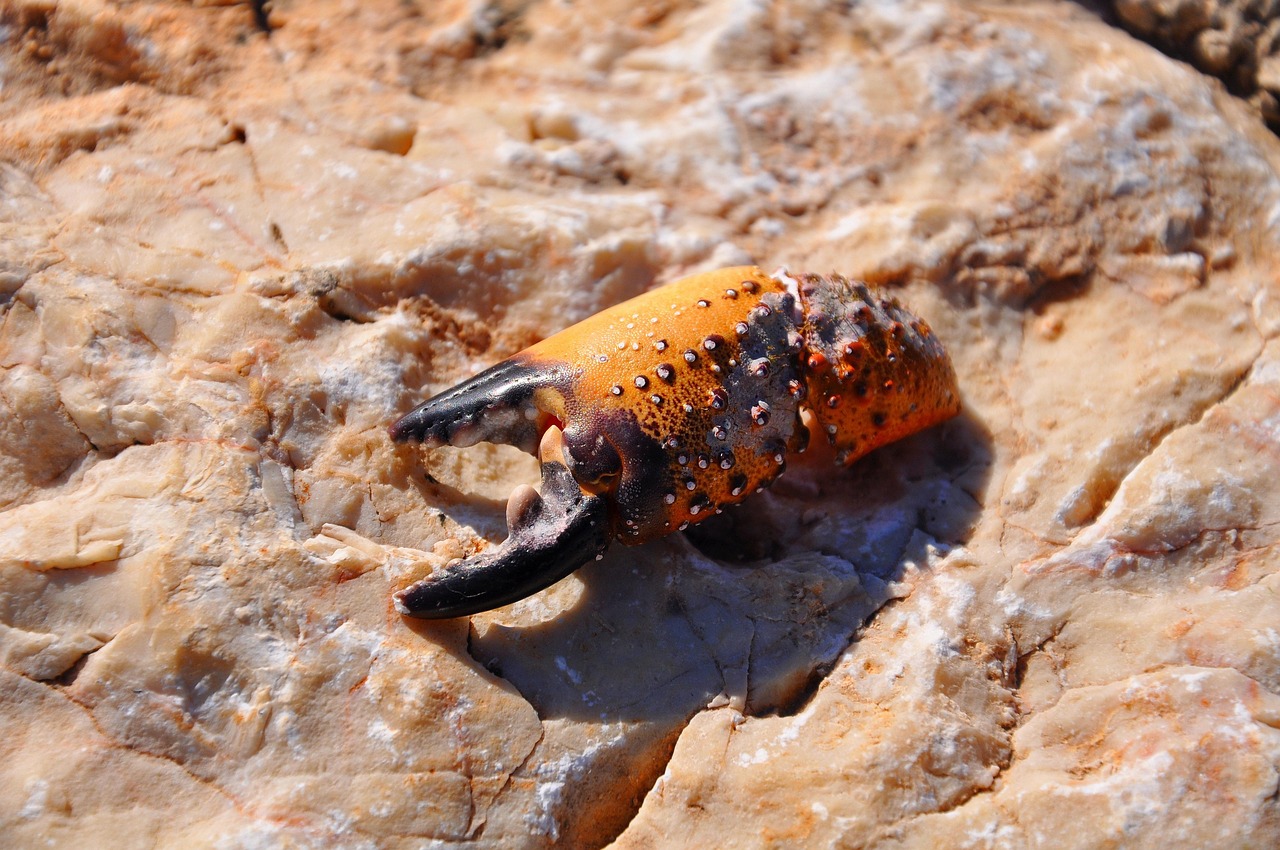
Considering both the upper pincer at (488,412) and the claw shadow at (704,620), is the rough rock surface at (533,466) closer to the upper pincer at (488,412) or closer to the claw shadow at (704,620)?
the claw shadow at (704,620)

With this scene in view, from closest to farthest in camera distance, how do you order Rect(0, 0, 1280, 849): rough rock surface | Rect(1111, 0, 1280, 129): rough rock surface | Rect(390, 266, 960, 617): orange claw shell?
Rect(0, 0, 1280, 849): rough rock surface → Rect(390, 266, 960, 617): orange claw shell → Rect(1111, 0, 1280, 129): rough rock surface

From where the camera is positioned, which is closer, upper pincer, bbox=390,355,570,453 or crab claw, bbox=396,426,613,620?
crab claw, bbox=396,426,613,620

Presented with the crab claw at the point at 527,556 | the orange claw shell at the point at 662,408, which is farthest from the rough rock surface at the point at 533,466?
the orange claw shell at the point at 662,408

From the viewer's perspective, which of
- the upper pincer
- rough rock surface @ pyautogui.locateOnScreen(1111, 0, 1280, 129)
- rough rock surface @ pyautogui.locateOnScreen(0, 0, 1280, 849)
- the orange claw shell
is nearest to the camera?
rough rock surface @ pyautogui.locateOnScreen(0, 0, 1280, 849)

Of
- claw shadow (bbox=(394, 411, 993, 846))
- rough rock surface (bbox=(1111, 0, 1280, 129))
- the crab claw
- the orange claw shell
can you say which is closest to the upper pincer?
the orange claw shell

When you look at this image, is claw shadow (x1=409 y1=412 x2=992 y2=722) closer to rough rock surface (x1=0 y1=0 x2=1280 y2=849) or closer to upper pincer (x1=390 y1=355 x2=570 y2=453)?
rough rock surface (x1=0 y1=0 x2=1280 y2=849)

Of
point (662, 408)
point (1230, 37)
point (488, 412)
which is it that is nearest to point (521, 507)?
point (488, 412)

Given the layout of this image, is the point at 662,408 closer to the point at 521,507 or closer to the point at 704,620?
the point at 521,507
